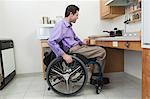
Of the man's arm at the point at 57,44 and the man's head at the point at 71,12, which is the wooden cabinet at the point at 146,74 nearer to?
the man's arm at the point at 57,44

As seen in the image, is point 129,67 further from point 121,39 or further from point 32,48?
point 32,48

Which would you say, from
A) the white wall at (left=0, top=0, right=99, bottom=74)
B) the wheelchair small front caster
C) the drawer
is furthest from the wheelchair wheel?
the white wall at (left=0, top=0, right=99, bottom=74)

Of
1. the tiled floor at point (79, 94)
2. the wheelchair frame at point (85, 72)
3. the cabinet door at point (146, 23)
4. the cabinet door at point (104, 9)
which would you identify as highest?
the cabinet door at point (104, 9)

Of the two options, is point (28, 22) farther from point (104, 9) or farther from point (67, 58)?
point (67, 58)

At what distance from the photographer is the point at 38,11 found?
3.12 meters

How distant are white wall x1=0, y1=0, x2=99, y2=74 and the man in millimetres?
1127

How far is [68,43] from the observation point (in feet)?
6.80

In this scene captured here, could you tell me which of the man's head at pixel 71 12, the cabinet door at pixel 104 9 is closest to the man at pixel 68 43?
the man's head at pixel 71 12

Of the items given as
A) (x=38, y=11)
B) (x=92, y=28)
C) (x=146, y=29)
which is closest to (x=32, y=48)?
(x=38, y=11)

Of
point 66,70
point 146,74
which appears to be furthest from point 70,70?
point 146,74

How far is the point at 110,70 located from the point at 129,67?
13.4 inches

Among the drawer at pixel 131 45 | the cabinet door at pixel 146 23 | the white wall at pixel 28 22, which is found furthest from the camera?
the white wall at pixel 28 22

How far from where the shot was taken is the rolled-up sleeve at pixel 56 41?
6.17ft

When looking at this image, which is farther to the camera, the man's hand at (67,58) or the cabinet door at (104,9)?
the cabinet door at (104,9)
